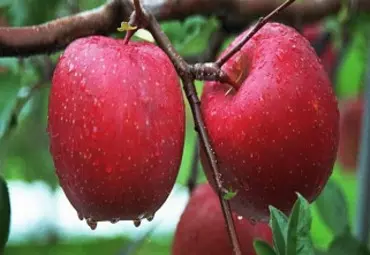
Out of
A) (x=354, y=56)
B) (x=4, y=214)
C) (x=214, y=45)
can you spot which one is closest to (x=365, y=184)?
(x=214, y=45)

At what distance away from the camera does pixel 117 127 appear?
1.43ft

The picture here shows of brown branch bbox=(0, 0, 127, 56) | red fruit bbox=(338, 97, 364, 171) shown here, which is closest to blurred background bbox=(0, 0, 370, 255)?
red fruit bbox=(338, 97, 364, 171)

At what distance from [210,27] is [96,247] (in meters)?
1.32

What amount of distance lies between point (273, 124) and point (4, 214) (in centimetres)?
19

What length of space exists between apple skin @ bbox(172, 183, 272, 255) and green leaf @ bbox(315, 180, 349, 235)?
0.21 m

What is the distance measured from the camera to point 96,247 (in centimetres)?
209

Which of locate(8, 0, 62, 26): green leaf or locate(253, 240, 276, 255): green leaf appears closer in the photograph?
locate(253, 240, 276, 255): green leaf

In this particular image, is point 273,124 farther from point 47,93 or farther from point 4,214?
point 47,93

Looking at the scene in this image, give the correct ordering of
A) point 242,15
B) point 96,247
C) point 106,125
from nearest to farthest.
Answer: point 106,125 < point 242,15 < point 96,247

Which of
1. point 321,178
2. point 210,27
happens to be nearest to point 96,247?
point 210,27

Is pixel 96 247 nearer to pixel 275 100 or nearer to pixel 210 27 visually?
pixel 210 27

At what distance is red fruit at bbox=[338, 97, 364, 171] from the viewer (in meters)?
1.28

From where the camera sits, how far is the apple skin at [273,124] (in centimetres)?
47

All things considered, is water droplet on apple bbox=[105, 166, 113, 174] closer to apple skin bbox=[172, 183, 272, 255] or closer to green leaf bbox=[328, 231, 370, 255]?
apple skin bbox=[172, 183, 272, 255]
